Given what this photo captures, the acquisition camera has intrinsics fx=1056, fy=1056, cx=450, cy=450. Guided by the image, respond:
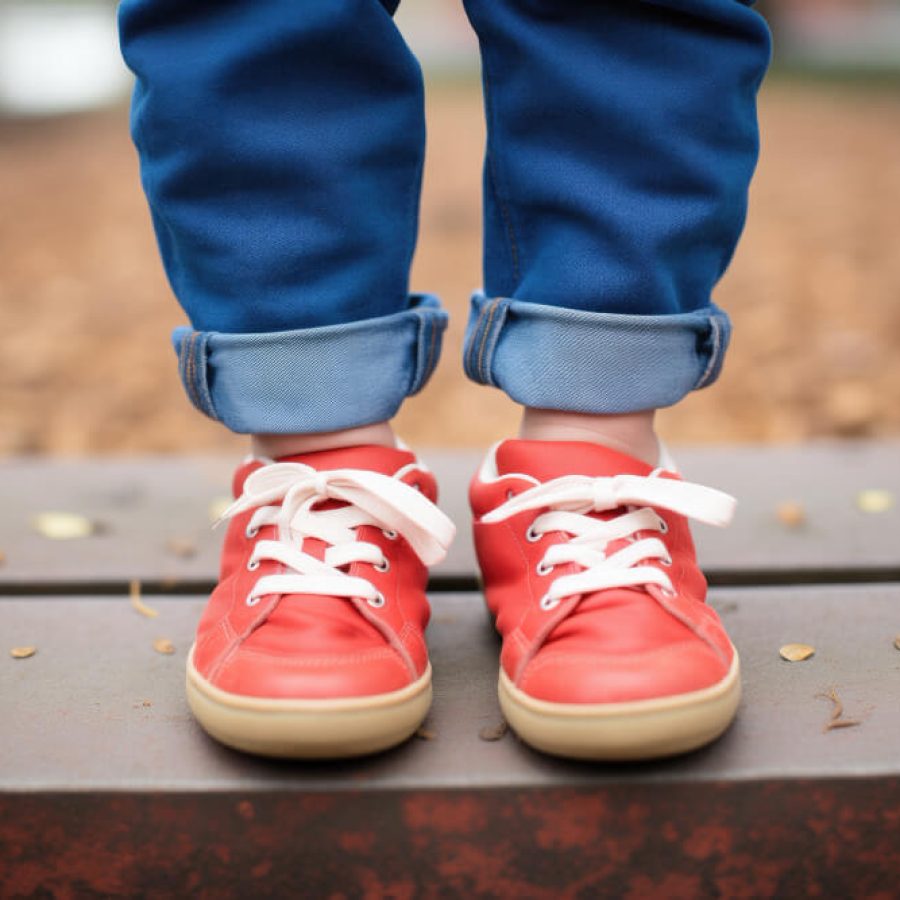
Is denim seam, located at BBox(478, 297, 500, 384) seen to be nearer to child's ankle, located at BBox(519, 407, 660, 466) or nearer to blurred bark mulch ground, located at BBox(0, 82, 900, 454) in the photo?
child's ankle, located at BBox(519, 407, 660, 466)

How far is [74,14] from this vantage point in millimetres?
10992

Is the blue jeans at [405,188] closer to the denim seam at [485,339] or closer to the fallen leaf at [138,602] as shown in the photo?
the denim seam at [485,339]

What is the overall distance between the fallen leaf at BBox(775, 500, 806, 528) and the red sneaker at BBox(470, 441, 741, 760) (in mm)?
316

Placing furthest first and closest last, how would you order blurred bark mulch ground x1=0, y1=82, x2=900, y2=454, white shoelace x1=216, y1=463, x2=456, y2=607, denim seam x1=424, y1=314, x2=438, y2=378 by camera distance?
blurred bark mulch ground x1=0, y1=82, x2=900, y2=454 → denim seam x1=424, y1=314, x2=438, y2=378 → white shoelace x1=216, y1=463, x2=456, y2=607

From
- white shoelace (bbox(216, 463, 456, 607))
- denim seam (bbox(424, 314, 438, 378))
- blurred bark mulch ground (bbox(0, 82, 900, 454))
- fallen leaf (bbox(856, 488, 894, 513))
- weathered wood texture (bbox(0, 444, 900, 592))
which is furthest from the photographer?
blurred bark mulch ground (bbox(0, 82, 900, 454))

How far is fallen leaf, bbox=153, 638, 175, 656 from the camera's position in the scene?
0.84 m

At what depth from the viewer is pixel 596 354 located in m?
0.80

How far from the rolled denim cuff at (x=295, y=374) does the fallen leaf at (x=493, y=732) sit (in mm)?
259

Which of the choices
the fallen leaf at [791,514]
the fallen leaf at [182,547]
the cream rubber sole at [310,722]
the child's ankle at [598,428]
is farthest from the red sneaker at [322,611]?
the fallen leaf at [791,514]

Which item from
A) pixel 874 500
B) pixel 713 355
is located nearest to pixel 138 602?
pixel 713 355

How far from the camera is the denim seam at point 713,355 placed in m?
0.83

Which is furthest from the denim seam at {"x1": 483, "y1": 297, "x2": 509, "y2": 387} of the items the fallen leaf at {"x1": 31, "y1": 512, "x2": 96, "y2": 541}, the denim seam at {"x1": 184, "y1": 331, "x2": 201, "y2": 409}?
the fallen leaf at {"x1": 31, "y1": 512, "x2": 96, "y2": 541}

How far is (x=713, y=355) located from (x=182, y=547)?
55 cm

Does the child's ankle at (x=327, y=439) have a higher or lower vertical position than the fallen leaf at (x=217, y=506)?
higher
